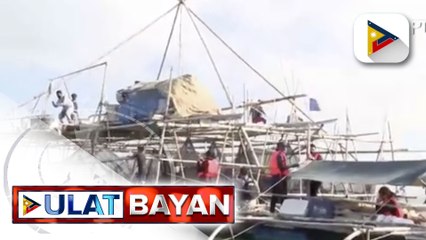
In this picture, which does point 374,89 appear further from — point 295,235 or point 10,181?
point 10,181

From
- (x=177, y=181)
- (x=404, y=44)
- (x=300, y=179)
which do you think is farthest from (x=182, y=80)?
(x=404, y=44)

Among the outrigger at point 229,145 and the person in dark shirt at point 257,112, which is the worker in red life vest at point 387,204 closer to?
the outrigger at point 229,145

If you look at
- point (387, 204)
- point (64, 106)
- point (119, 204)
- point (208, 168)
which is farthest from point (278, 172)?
point (64, 106)

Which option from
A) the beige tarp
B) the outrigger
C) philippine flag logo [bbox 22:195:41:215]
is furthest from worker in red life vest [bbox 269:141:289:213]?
philippine flag logo [bbox 22:195:41:215]

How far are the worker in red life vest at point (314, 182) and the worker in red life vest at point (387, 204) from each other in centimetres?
24

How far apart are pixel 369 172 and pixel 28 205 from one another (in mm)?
1297

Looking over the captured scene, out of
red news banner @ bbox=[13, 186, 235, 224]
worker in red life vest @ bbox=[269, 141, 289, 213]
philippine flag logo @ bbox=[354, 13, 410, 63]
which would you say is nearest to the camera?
philippine flag logo @ bbox=[354, 13, 410, 63]

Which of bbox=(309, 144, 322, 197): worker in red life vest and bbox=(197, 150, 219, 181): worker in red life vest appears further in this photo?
bbox=(309, 144, 322, 197): worker in red life vest

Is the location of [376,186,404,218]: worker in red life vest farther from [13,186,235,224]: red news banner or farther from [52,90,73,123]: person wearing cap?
[52,90,73,123]: person wearing cap

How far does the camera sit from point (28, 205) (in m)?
2.99

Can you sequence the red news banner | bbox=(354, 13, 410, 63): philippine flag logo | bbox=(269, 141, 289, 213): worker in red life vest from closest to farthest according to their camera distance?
bbox=(354, 13, 410, 63): philippine flag logo → the red news banner → bbox=(269, 141, 289, 213): worker in red life vest

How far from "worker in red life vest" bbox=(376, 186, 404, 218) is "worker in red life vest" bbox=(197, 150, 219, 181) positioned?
655 millimetres

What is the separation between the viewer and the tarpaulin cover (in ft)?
10.0

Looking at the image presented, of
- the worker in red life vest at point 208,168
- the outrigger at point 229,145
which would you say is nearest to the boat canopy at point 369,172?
the outrigger at point 229,145
